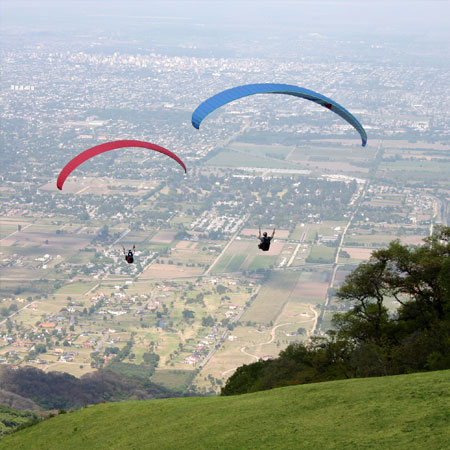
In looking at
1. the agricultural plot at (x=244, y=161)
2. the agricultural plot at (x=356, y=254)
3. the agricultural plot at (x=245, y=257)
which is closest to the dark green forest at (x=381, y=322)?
the agricultural plot at (x=245, y=257)

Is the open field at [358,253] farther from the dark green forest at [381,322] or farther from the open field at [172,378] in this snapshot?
the dark green forest at [381,322]

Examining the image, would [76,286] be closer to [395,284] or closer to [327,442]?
[395,284]

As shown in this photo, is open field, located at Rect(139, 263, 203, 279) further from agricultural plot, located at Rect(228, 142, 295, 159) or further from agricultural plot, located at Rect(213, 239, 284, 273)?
agricultural plot, located at Rect(228, 142, 295, 159)

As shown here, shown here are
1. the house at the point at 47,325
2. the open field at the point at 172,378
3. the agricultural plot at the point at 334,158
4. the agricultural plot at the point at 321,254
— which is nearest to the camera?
the open field at the point at 172,378

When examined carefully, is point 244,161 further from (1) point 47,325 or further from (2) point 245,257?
(1) point 47,325

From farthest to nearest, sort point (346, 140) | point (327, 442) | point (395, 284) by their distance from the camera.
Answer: point (346, 140)
point (395, 284)
point (327, 442)

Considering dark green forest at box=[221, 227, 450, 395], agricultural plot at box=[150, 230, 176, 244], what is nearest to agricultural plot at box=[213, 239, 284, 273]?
agricultural plot at box=[150, 230, 176, 244]

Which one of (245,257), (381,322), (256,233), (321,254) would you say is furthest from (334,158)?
(381,322)

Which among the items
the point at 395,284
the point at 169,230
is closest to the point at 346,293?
the point at 395,284
